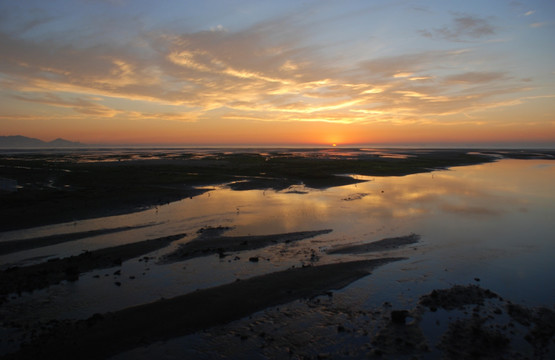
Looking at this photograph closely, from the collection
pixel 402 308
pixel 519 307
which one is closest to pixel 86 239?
pixel 402 308

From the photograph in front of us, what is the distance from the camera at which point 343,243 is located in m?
20.2

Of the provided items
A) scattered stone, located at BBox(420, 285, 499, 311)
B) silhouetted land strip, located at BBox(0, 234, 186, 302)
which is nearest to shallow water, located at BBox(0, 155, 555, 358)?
scattered stone, located at BBox(420, 285, 499, 311)

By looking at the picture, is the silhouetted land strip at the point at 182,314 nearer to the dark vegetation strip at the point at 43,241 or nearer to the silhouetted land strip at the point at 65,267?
the silhouetted land strip at the point at 65,267

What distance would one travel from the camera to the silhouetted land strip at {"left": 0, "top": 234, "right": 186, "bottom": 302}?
44.2 ft

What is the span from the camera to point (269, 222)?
25.5 meters

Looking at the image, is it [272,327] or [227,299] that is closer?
[272,327]

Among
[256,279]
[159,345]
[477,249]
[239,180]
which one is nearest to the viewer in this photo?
[159,345]

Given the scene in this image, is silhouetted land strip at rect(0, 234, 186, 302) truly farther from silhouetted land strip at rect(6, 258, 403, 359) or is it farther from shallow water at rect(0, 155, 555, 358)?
silhouetted land strip at rect(6, 258, 403, 359)

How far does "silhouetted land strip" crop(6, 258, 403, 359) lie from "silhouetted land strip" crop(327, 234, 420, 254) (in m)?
2.76

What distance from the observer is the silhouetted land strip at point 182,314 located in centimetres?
957

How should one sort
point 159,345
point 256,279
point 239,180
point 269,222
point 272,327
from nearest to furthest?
1. point 159,345
2. point 272,327
3. point 256,279
4. point 269,222
5. point 239,180

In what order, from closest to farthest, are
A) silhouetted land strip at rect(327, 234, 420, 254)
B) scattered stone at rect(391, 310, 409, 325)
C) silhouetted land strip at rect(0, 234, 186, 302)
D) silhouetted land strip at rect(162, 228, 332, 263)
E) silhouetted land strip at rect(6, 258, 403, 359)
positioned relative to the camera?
silhouetted land strip at rect(6, 258, 403, 359) → scattered stone at rect(391, 310, 409, 325) → silhouetted land strip at rect(0, 234, 186, 302) → silhouetted land strip at rect(162, 228, 332, 263) → silhouetted land strip at rect(327, 234, 420, 254)

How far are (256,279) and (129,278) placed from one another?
224 inches

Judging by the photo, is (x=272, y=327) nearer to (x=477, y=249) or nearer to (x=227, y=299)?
(x=227, y=299)
